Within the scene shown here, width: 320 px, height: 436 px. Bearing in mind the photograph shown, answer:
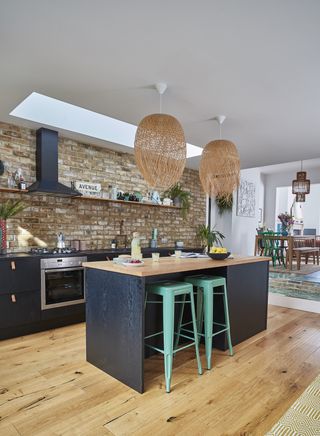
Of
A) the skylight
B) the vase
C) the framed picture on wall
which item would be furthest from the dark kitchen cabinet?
the framed picture on wall

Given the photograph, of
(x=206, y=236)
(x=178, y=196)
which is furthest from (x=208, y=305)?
(x=206, y=236)

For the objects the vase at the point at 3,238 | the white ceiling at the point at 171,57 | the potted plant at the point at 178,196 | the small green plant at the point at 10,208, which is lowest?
the vase at the point at 3,238

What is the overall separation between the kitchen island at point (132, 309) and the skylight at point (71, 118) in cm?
213

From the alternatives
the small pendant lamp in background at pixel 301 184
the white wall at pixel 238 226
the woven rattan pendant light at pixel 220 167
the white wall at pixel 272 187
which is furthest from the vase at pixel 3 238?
the white wall at pixel 272 187

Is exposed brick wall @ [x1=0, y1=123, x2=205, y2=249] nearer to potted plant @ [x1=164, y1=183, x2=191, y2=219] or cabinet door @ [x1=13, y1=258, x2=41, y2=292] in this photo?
potted plant @ [x1=164, y1=183, x2=191, y2=219]

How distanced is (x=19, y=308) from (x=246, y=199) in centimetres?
639

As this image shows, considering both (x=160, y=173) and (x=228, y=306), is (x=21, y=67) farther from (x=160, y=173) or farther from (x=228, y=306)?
(x=228, y=306)

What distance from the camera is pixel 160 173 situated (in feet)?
8.13

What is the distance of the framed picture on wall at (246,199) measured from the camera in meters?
7.68

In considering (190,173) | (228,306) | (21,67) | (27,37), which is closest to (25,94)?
(21,67)

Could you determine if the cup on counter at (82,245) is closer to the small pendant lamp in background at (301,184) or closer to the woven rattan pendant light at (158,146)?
the woven rattan pendant light at (158,146)

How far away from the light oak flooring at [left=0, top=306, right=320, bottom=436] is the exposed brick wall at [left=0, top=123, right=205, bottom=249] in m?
1.60

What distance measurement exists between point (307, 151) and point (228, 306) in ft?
10.6

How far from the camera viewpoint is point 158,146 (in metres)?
2.38
